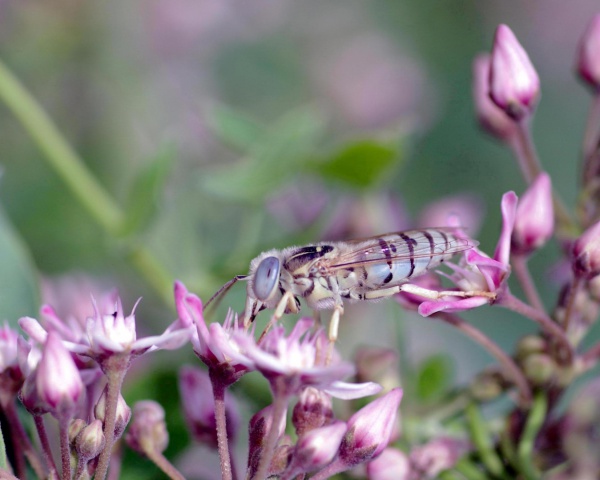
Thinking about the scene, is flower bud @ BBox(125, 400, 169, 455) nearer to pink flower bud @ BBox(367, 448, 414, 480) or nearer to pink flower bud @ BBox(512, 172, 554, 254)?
pink flower bud @ BBox(367, 448, 414, 480)

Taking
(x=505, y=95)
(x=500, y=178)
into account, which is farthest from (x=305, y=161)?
(x=500, y=178)

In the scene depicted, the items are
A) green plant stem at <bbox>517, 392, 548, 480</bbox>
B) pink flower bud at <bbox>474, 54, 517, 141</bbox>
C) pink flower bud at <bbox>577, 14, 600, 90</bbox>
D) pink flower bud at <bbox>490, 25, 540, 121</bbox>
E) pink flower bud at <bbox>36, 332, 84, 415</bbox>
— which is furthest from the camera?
pink flower bud at <bbox>474, 54, 517, 141</bbox>

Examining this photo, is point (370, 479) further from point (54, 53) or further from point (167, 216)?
point (54, 53)

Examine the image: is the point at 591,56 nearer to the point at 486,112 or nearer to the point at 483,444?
the point at 486,112

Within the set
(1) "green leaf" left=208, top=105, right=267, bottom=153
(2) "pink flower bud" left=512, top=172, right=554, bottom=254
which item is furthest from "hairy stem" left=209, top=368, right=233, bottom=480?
(1) "green leaf" left=208, top=105, right=267, bottom=153

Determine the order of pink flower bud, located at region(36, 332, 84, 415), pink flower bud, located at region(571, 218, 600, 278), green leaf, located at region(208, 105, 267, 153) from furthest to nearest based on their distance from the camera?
green leaf, located at region(208, 105, 267, 153)
pink flower bud, located at region(571, 218, 600, 278)
pink flower bud, located at region(36, 332, 84, 415)
